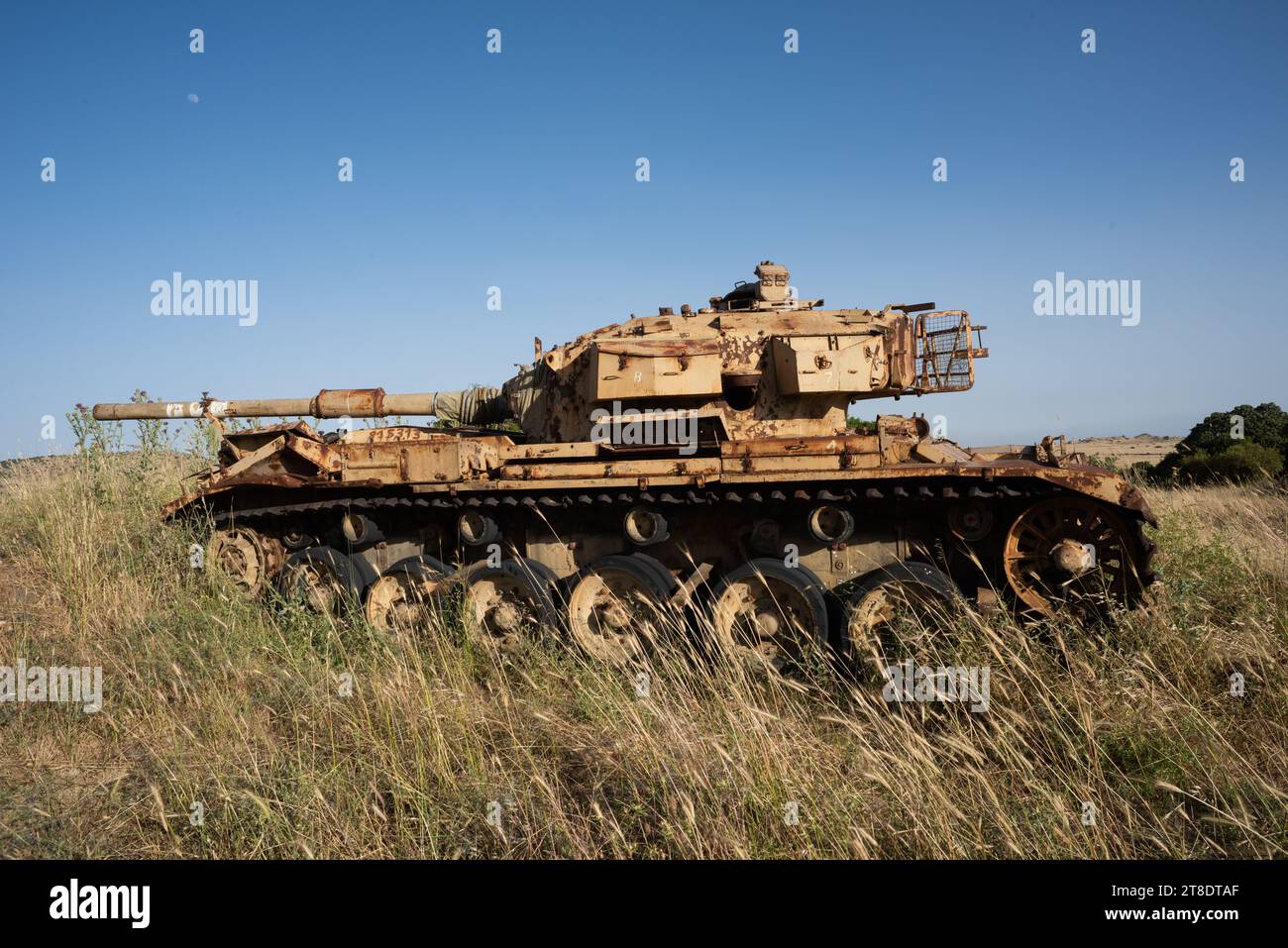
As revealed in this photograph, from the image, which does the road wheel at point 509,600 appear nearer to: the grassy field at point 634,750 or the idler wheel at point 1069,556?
the grassy field at point 634,750

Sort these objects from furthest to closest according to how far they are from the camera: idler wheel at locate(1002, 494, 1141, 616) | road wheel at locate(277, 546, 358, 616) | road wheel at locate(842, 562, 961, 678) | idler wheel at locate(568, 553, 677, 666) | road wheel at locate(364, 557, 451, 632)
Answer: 1. road wheel at locate(277, 546, 358, 616)
2. road wheel at locate(364, 557, 451, 632)
3. idler wheel at locate(568, 553, 677, 666)
4. road wheel at locate(842, 562, 961, 678)
5. idler wheel at locate(1002, 494, 1141, 616)

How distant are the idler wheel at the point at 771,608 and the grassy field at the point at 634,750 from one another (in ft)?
1.72

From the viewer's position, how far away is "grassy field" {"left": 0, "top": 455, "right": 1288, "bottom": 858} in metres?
4.34

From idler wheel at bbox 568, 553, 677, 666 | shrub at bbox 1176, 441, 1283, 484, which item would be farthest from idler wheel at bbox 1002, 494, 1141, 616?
shrub at bbox 1176, 441, 1283, 484

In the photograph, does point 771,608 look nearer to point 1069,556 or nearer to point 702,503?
point 702,503

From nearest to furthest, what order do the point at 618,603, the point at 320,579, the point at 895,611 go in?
1. the point at 895,611
2. the point at 618,603
3. the point at 320,579

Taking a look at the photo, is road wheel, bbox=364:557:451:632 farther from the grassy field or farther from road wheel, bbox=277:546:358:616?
the grassy field

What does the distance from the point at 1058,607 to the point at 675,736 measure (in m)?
4.00

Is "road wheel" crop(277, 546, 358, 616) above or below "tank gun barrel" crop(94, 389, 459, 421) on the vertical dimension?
below

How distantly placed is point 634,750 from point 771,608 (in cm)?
315

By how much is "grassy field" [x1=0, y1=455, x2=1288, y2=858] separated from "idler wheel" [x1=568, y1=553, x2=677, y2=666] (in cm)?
43

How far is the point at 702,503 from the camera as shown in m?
7.89

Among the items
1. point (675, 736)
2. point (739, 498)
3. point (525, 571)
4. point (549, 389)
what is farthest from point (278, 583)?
point (675, 736)

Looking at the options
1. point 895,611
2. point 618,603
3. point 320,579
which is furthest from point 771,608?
point 320,579
